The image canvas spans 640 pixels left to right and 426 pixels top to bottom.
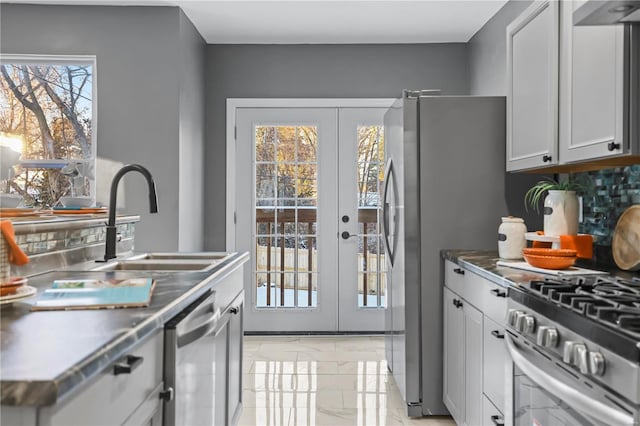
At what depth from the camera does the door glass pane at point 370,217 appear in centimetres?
472

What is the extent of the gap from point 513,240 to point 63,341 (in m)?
2.16

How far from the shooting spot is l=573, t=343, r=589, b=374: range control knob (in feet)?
4.08

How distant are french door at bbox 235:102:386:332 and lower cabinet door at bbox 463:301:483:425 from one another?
2.26 metres

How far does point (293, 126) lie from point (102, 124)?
1.64 metres

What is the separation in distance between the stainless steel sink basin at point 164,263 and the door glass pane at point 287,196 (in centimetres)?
217

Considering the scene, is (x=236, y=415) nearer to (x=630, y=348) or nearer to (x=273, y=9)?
(x=630, y=348)

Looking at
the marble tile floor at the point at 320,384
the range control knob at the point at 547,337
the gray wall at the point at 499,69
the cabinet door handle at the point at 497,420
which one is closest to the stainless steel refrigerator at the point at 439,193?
the gray wall at the point at 499,69

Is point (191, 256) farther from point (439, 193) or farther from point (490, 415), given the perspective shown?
point (490, 415)

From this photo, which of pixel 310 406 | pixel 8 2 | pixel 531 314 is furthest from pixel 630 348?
pixel 8 2

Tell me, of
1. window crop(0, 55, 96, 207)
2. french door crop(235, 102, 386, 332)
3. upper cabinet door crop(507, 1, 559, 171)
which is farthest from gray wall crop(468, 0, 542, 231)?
window crop(0, 55, 96, 207)

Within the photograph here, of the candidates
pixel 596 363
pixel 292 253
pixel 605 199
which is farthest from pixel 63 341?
pixel 292 253

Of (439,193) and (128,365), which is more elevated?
(439,193)

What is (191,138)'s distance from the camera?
13.6ft

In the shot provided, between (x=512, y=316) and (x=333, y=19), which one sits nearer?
(x=512, y=316)
